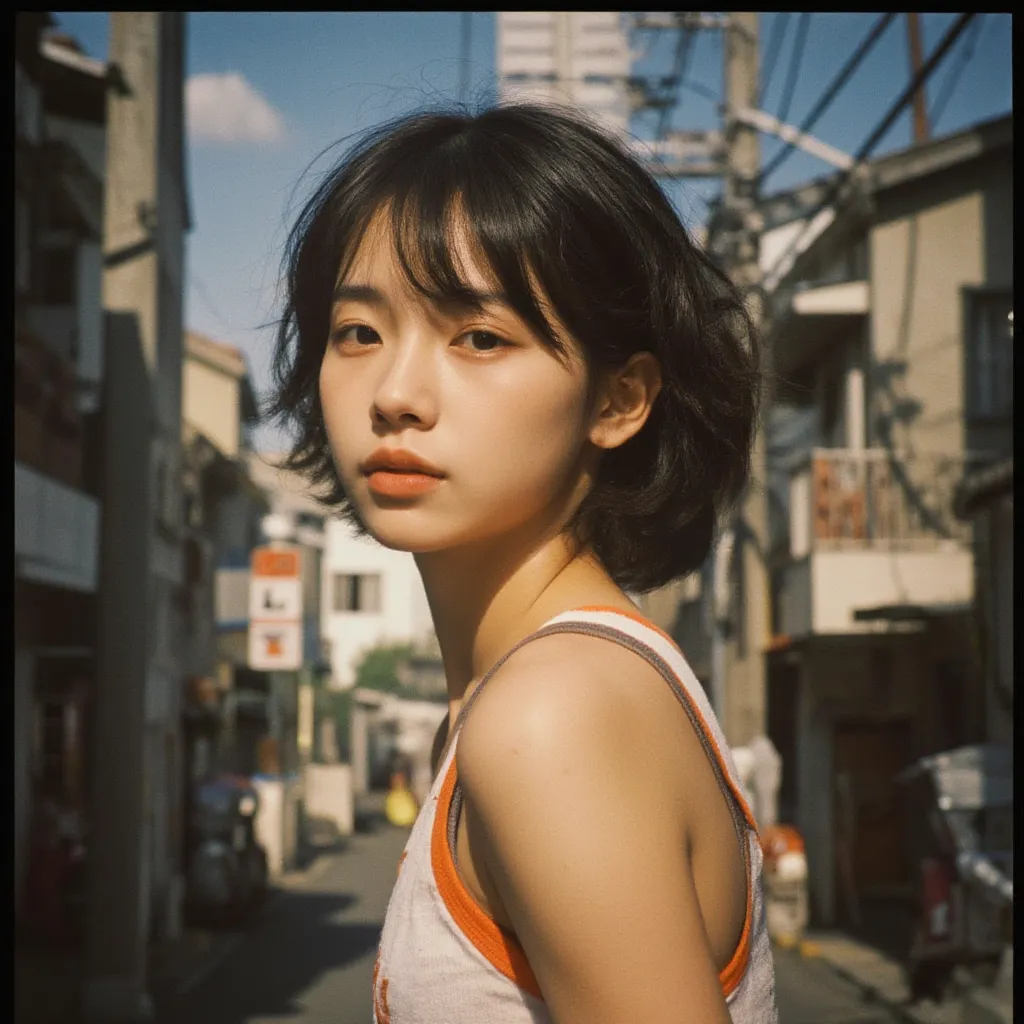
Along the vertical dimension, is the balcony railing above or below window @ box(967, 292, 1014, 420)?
below

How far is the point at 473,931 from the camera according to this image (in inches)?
50.2

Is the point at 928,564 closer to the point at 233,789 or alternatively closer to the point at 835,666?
the point at 835,666

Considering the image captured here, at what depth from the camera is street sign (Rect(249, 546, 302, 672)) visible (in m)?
17.9

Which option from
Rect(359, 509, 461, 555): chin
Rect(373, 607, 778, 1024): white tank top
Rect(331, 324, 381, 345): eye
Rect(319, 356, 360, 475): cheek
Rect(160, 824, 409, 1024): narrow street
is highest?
Rect(331, 324, 381, 345): eye

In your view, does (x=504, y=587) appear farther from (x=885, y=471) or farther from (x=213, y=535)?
(x=213, y=535)

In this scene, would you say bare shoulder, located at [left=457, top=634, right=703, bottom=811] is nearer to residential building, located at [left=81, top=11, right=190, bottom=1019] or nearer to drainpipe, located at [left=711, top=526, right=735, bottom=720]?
residential building, located at [left=81, top=11, right=190, bottom=1019]

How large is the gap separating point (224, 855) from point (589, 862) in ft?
58.1

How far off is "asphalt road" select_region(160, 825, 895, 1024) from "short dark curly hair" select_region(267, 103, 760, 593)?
8222mm

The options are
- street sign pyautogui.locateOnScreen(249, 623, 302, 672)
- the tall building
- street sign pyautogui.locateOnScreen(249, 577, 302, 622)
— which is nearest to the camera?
the tall building

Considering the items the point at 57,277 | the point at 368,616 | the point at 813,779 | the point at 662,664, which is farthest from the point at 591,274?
the point at 368,616

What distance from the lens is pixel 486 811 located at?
1193 mm

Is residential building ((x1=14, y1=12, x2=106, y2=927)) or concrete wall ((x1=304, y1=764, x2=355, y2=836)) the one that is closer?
residential building ((x1=14, y1=12, x2=106, y2=927))

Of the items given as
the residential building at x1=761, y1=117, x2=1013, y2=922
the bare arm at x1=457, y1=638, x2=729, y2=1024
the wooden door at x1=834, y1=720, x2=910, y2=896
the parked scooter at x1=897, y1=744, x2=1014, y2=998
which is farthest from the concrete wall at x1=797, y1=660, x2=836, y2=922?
the bare arm at x1=457, y1=638, x2=729, y2=1024

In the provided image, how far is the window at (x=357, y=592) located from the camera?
218 ft
